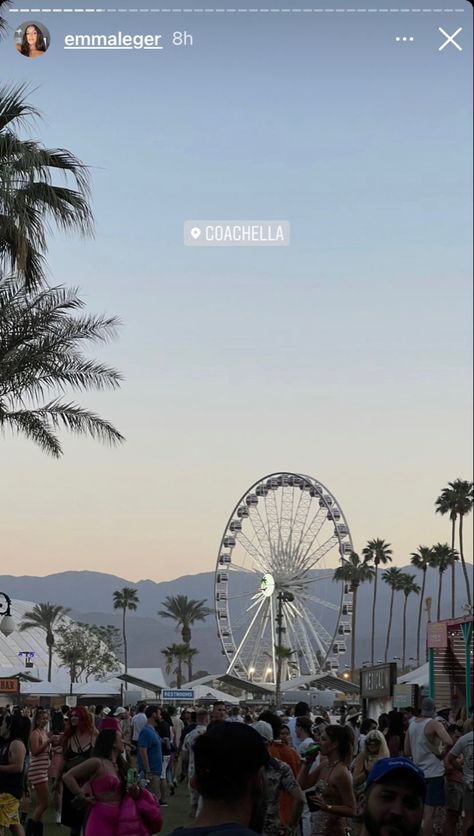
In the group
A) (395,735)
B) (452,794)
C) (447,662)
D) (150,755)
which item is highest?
(447,662)

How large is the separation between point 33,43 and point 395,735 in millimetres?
10660

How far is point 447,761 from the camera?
13680mm

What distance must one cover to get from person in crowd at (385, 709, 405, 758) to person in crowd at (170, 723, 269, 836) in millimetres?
11895

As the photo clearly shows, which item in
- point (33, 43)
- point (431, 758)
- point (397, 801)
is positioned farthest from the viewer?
point (431, 758)

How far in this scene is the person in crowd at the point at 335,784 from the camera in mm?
9758

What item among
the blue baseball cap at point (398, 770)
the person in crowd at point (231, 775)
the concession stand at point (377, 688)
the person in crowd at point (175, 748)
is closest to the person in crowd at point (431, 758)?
the blue baseball cap at point (398, 770)

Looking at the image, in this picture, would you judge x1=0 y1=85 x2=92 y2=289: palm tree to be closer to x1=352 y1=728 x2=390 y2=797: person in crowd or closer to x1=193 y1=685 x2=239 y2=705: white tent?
x1=352 y1=728 x2=390 y2=797: person in crowd

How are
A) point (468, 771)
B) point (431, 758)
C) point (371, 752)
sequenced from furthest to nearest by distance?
point (431, 758)
point (371, 752)
point (468, 771)

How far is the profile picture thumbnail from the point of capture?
20.6 ft

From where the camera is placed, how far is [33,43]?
628 centimetres

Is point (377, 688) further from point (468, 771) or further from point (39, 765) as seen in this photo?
point (468, 771)

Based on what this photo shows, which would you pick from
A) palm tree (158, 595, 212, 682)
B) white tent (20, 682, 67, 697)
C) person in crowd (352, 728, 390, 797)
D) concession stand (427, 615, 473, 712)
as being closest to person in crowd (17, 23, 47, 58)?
person in crowd (352, 728, 390, 797)

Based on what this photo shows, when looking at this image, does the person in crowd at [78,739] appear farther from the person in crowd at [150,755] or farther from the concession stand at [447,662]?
the concession stand at [447,662]

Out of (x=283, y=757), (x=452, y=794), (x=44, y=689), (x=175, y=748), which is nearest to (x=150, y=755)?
(x=452, y=794)
